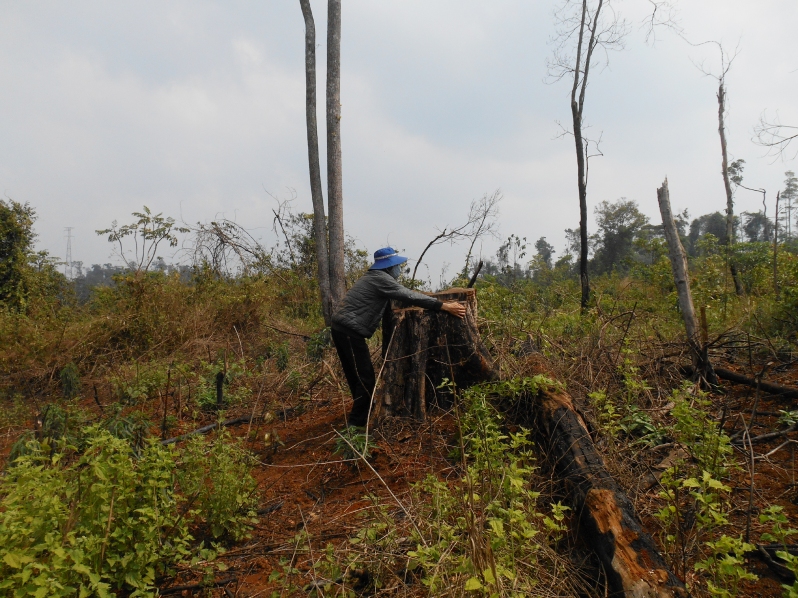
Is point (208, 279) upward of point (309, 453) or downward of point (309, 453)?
upward

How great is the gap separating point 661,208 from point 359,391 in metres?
3.39

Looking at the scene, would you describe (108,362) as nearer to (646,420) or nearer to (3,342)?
(3,342)

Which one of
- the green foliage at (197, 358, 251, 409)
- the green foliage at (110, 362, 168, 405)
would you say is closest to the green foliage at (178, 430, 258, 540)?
the green foliage at (197, 358, 251, 409)

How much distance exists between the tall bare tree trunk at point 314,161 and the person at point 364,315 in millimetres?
4883

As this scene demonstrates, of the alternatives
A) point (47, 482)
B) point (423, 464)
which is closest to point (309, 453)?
point (423, 464)

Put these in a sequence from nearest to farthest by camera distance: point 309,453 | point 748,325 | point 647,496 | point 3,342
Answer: point 647,496 → point 309,453 → point 748,325 → point 3,342

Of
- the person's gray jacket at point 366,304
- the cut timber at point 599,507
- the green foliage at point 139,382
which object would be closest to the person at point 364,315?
the person's gray jacket at point 366,304

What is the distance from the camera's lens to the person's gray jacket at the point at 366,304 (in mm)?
4422

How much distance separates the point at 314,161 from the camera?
32.1ft

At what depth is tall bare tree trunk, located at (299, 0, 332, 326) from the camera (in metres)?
9.45

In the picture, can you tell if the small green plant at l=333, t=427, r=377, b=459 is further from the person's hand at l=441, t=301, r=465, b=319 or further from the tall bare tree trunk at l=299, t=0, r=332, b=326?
the tall bare tree trunk at l=299, t=0, r=332, b=326

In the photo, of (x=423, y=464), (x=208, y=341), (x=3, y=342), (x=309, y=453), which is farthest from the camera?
(x=208, y=341)

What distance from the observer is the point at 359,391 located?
15.3ft

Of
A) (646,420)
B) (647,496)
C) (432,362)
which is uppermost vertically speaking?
(432,362)
